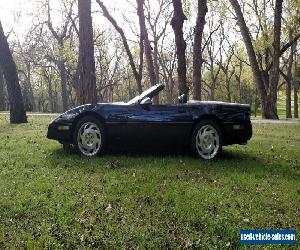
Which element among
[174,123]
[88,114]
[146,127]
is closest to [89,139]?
[88,114]

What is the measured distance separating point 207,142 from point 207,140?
0.04 m

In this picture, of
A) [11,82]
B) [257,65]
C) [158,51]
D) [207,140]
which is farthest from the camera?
[158,51]

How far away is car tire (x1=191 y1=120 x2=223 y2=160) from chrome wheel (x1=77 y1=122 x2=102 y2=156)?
1.75 metres

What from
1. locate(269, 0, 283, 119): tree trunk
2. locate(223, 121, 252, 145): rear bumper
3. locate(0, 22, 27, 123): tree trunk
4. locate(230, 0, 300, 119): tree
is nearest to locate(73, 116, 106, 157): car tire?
locate(223, 121, 252, 145): rear bumper

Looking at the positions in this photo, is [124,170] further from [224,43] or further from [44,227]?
[224,43]

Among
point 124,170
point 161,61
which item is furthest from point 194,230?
point 161,61

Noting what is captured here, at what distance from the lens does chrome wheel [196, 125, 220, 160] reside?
706 centimetres

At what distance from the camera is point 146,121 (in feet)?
22.6

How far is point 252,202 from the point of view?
4770mm

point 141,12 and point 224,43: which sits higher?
point 224,43

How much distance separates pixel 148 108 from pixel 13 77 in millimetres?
9895

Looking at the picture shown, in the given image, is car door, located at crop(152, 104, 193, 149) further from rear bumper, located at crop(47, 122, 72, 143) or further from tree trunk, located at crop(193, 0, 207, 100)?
tree trunk, located at crop(193, 0, 207, 100)

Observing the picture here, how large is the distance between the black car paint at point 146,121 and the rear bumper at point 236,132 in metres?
0.03

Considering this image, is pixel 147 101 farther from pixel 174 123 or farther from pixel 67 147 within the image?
pixel 67 147
